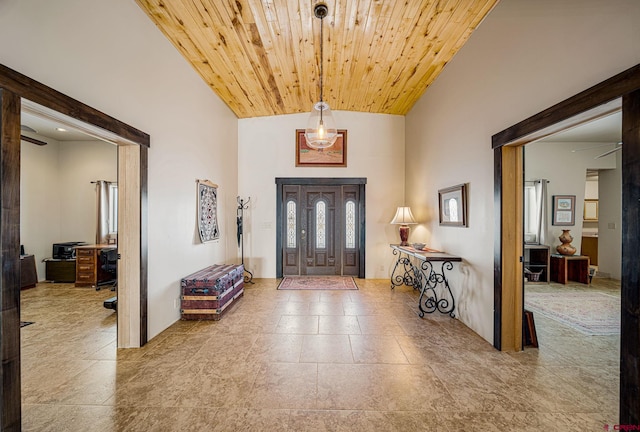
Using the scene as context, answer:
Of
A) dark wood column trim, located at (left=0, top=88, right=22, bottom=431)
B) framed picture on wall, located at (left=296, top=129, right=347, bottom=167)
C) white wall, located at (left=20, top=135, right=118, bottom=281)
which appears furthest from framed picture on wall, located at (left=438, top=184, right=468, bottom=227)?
white wall, located at (left=20, top=135, right=118, bottom=281)

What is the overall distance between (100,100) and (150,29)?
122 centimetres

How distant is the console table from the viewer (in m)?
3.75

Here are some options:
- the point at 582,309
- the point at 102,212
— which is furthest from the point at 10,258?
the point at 582,309

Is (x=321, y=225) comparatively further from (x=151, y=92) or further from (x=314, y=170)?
(x=151, y=92)

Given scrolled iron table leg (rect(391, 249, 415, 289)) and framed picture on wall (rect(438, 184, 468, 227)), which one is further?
scrolled iron table leg (rect(391, 249, 415, 289))

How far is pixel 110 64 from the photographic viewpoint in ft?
8.09

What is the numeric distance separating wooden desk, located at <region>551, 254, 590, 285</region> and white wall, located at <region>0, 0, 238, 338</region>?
23.3ft

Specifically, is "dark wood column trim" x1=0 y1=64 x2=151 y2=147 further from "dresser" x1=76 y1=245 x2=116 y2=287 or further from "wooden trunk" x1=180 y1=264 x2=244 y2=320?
"dresser" x1=76 y1=245 x2=116 y2=287

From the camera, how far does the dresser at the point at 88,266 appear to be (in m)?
5.39

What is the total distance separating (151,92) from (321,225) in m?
4.04

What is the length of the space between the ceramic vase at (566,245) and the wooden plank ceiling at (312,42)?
178 inches

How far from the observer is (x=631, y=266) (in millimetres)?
1578

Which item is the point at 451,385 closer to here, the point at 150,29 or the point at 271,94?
the point at 150,29

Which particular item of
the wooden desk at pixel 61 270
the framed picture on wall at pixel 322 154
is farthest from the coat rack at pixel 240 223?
the wooden desk at pixel 61 270
